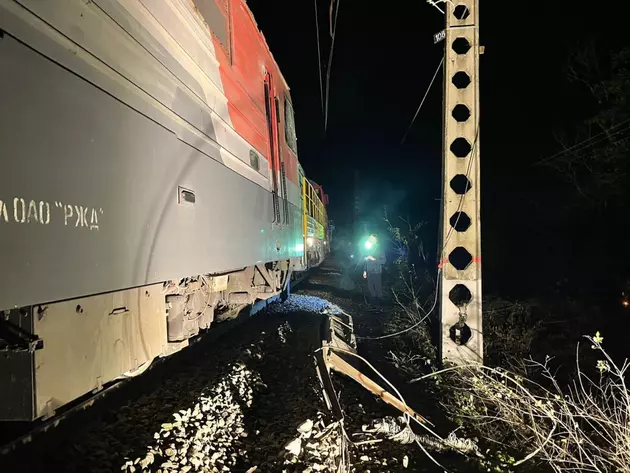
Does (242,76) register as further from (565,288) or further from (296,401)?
(565,288)

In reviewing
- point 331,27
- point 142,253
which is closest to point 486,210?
point 331,27

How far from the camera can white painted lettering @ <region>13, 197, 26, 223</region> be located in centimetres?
165

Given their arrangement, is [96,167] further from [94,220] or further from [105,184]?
[94,220]

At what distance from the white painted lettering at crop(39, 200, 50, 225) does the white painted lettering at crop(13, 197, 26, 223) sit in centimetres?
9

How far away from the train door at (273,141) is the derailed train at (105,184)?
184 centimetres

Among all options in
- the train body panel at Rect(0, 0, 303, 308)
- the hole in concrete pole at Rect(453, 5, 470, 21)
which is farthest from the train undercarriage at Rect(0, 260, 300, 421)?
→ the hole in concrete pole at Rect(453, 5, 470, 21)

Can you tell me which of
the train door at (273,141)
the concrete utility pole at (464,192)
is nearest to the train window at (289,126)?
the train door at (273,141)

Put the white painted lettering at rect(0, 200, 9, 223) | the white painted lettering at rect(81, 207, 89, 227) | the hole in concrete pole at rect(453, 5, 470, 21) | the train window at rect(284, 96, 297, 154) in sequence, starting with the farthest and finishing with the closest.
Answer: the train window at rect(284, 96, 297, 154)
the hole in concrete pole at rect(453, 5, 470, 21)
the white painted lettering at rect(81, 207, 89, 227)
the white painted lettering at rect(0, 200, 9, 223)

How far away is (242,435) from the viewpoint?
12.2ft

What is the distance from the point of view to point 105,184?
221 cm

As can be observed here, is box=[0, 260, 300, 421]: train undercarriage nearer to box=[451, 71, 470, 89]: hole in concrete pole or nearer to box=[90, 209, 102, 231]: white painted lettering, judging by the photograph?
box=[90, 209, 102, 231]: white painted lettering

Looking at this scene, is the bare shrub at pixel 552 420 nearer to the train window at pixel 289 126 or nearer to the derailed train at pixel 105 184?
the derailed train at pixel 105 184

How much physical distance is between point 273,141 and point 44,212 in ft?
15.7

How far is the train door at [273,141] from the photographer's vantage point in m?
6.21
